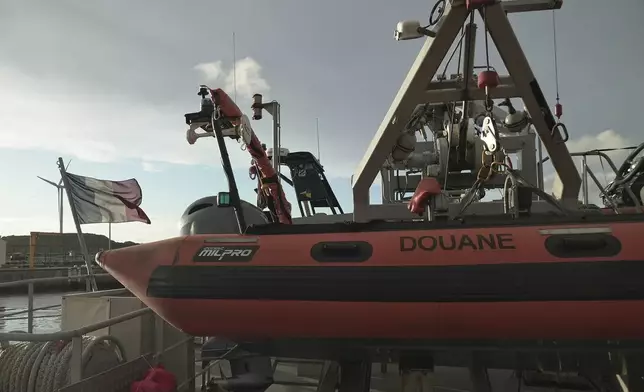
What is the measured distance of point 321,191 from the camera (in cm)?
809

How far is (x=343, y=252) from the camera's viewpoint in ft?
9.96

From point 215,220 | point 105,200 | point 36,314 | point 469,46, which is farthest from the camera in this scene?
point 36,314

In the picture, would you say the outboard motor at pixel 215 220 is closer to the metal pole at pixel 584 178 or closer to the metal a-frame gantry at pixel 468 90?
the metal a-frame gantry at pixel 468 90

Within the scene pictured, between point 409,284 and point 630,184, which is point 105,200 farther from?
point 630,184

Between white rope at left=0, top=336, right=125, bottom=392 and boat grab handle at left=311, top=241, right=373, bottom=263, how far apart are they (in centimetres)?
168

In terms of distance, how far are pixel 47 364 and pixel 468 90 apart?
13.1 ft

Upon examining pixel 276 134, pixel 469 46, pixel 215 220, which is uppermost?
pixel 469 46

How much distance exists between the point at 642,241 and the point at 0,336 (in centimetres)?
367

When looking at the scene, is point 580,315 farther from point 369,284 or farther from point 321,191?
point 321,191

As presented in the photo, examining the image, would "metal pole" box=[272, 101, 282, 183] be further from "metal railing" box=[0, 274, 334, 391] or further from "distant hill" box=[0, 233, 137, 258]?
"distant hill" box=[0, 233, 137, 258]

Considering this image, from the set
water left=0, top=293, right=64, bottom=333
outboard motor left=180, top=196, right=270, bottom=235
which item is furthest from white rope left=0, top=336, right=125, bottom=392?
water left=0, top=293, right=64, bottom=333

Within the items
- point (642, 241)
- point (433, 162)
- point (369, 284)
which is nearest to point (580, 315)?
point (642, 241)

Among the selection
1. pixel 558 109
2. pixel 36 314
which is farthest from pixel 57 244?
pixel 558 109

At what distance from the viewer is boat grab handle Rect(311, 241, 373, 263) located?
3.00 m
